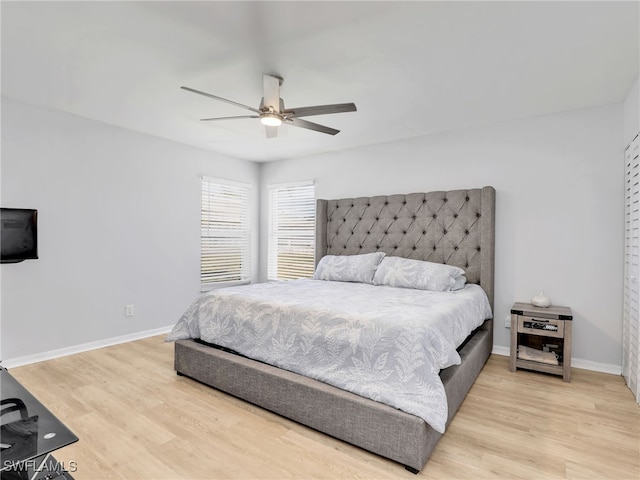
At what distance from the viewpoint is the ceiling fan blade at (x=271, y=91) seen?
7.95ft

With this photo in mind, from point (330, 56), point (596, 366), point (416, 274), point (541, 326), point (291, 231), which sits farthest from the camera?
point (291, 231)

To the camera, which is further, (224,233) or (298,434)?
(224,233)

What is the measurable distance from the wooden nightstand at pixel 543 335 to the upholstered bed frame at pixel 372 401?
10.7 inches

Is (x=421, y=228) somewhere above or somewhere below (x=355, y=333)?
above

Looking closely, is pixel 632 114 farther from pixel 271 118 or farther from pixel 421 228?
pixel 271 118

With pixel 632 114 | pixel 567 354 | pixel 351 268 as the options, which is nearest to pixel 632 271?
pixel 567 354

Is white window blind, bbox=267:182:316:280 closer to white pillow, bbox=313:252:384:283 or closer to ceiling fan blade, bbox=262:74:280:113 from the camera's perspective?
white pillow, bbox=313:252:384:283

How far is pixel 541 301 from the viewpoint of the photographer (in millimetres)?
3045

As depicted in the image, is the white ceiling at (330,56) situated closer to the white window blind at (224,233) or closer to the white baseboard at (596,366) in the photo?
the white window blind at (224,233)

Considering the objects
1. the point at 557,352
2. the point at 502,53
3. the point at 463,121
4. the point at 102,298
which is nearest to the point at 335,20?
the point at 502,53

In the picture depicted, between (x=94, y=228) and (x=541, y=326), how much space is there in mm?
4269

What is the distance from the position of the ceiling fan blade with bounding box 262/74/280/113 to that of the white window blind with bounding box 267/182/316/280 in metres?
2.35

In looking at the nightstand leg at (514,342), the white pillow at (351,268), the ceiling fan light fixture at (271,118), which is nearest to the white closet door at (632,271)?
the nightstand leg at (514,342)

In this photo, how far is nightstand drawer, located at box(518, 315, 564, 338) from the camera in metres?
2.80
